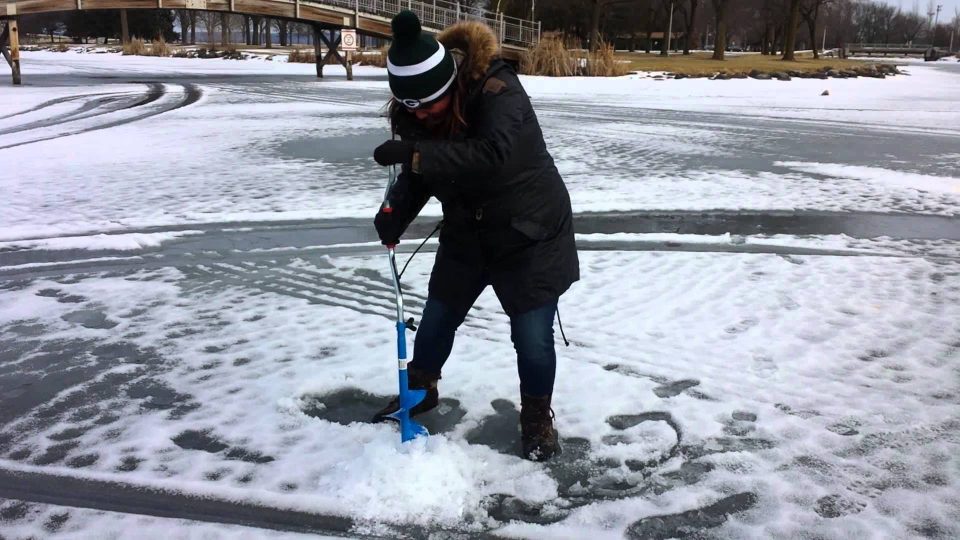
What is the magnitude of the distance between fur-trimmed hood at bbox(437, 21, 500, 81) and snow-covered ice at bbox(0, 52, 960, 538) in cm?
145

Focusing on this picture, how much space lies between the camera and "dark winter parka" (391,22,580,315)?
2631 millimetres

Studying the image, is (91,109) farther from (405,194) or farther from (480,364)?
(405,194)

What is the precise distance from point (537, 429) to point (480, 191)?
101 cm

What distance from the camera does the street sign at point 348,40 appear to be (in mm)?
27203

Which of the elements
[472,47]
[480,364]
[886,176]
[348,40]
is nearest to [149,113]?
[886,176]

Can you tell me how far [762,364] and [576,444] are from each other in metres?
1.35

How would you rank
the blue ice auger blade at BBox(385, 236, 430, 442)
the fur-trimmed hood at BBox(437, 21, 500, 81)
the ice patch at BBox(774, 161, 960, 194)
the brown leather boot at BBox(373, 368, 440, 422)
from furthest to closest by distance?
1. the ice patch at BBox(774, 161, 960, 194)
2. the brown leather boot at BBox(373, 368, 440, 422)
3. the blue ice auger blade at BBox(385, 236, 430, 442)
4. the fur-trimmed hood at BBox(437, 21, 500, 81)

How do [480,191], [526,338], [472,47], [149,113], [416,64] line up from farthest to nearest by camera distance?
1. [149,113]
2. [526,338]
3. [480,191]
4. [472,47]
5. [416,64]

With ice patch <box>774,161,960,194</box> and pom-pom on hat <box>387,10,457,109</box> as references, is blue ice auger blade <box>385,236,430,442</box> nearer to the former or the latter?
pom-pom on hat <box>387,10,457,109</box>

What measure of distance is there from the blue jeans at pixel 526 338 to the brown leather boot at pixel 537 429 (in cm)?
4

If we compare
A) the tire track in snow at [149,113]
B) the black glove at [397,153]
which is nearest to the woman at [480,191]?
the black glove at [397,153]

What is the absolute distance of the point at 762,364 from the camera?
403 centimetres

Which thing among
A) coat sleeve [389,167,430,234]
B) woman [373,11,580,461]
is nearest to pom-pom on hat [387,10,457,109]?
woman [373,11,580,461]

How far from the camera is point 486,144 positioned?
2.62 metres
